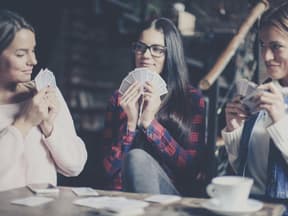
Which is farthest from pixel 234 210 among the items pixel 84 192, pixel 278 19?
pixel 278 19

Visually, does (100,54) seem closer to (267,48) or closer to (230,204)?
(267,48)

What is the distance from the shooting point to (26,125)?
205 centimetres

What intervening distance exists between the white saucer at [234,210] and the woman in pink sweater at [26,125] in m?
0.85

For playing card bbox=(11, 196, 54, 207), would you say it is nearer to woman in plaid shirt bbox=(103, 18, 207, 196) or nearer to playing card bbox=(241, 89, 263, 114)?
woman in plaid shirt bbox=(103, 18, 207, 196)

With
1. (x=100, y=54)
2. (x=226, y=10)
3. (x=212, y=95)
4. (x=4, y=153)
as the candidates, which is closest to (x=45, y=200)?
(x=4, y=153)

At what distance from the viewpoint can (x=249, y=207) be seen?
1.38 metres

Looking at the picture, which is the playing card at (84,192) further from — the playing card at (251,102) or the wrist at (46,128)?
the playing card at (251,102)

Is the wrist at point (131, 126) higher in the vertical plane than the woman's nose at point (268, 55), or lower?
lower

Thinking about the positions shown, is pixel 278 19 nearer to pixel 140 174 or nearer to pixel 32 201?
pixel 140 174

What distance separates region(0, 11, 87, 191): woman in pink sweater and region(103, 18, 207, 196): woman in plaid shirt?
0.25 meters

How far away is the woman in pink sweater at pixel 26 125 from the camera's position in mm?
2029

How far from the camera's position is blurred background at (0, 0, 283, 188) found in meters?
2.91

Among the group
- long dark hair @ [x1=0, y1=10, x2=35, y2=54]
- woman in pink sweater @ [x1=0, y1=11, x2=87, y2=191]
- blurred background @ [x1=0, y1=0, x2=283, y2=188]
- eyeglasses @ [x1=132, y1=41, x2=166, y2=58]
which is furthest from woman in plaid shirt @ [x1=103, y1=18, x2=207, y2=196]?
long dark hair @ [x1=0, y1=10, x2=35, y2=54]

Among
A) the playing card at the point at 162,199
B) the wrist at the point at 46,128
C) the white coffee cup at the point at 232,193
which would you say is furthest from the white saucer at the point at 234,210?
the wrist at the point at 46,128
